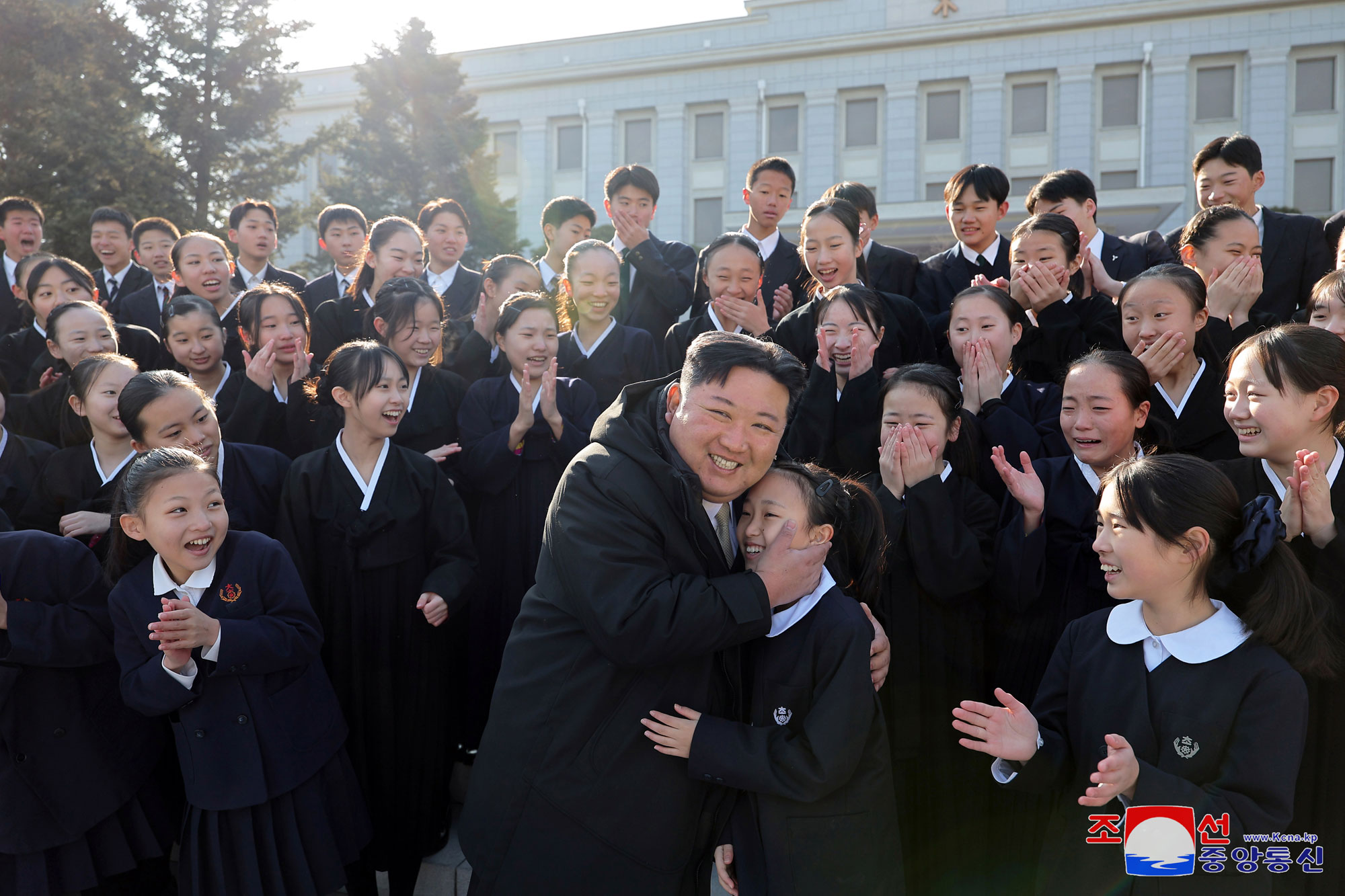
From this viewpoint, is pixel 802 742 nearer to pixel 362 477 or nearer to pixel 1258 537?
pixel 1258 537

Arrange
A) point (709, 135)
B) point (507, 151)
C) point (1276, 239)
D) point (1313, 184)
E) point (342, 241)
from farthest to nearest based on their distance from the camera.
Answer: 1. point (507, 151)
2. point (709, 135)
3. point (1313, 184)
4. point (342, 241)
5. point (1276, 239)

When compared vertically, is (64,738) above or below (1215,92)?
below

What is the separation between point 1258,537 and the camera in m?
2.21

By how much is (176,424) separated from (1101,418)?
131 inches

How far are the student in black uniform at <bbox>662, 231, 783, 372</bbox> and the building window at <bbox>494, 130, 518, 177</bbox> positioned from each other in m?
33.4

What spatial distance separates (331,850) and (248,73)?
71.7 ft

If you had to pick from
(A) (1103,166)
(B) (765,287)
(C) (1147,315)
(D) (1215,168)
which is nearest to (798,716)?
(C) (1147,315)

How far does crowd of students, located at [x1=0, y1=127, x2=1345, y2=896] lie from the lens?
227 centimetres

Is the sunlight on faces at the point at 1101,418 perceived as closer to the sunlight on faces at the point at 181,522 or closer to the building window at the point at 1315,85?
the sunlight on faces at the point at 181,522

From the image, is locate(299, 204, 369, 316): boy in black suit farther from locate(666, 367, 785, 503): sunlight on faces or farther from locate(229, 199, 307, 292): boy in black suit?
locate(666, 367, 785, 503): sunlight on faces

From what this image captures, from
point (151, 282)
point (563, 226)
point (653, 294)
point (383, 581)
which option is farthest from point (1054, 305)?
point (151, 282)

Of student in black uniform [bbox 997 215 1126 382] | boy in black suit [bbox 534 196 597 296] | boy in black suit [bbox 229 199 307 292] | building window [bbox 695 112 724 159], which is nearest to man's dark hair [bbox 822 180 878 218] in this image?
student in black uniform [bbox 997 215 1126 382]

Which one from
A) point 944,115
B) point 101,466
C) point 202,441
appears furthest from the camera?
point 944,115

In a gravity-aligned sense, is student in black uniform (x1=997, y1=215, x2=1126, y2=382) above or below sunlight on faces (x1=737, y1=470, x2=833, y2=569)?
above
